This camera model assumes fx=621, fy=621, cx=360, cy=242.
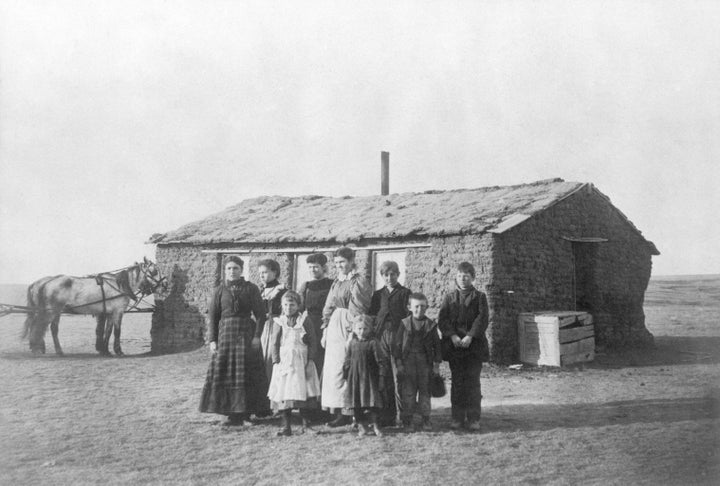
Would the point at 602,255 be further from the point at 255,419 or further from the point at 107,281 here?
the point at 107,281

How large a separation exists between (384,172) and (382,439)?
15119mm

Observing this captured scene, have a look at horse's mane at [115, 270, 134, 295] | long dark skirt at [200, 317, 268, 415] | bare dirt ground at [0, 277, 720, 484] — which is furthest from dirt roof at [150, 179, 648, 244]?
long dark skirt at [200, 317, 268, 415]

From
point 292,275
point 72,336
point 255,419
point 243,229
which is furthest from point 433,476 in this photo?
point 72,336

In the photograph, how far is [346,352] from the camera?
19.2 ft

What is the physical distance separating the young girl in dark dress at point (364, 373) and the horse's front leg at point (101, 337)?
28.5 feet

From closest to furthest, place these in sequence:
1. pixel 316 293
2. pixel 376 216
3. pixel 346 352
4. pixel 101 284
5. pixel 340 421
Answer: pixel 346 352
pixel 340 421
pixel 316 293
pixel 101 284
pixel 376 216

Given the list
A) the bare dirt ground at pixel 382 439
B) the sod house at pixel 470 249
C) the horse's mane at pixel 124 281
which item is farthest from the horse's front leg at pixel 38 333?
the bare dirt ground at pixel 382 439

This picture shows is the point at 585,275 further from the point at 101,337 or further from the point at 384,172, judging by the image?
the point at 101,337

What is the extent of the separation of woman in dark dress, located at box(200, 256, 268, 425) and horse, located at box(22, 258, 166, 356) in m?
7.44

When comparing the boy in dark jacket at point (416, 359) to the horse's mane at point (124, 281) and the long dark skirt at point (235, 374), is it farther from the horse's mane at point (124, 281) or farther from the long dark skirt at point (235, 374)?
the horse's mane at point (124, 281)

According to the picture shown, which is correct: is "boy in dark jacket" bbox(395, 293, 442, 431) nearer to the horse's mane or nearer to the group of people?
the group of people

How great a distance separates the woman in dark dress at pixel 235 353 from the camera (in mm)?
6113

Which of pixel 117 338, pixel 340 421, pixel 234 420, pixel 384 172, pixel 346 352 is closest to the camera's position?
pixel 346 352

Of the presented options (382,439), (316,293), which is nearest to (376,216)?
(316,293)
